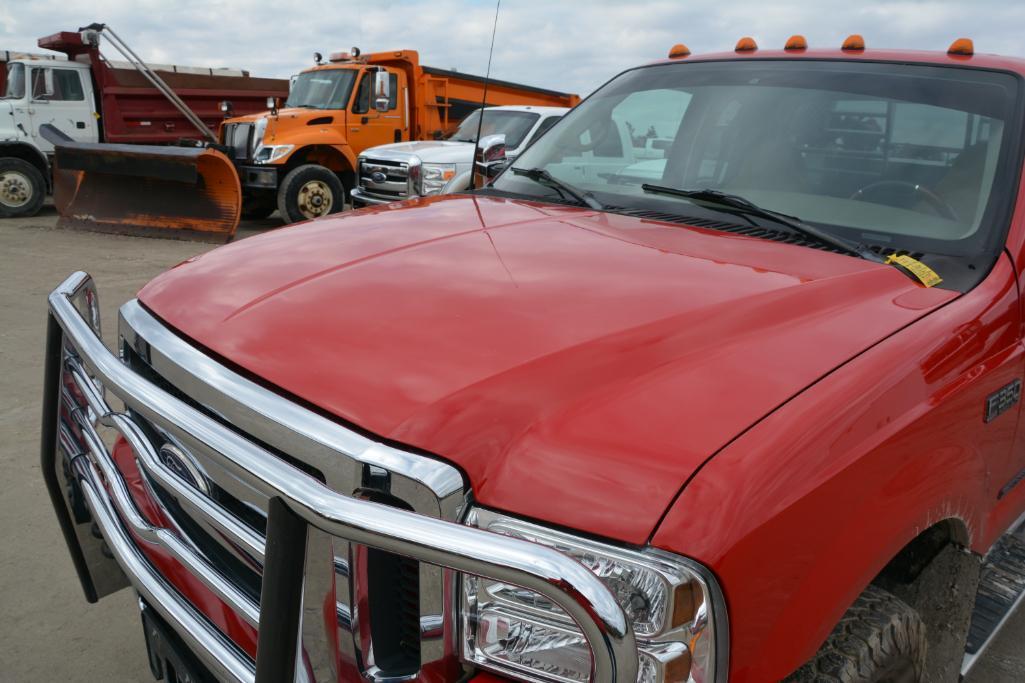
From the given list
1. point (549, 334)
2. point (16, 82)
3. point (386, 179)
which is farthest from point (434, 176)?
point (549, 334)

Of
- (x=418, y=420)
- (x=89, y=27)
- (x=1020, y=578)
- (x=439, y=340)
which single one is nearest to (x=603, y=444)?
(x=418, y=420)

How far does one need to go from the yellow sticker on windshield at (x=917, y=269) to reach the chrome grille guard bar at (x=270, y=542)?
1388 mm

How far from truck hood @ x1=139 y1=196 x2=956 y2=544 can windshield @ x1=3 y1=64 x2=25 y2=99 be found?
1364 centimetres

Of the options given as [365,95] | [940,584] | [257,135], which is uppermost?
[365,95]

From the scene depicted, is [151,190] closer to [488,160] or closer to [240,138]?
[240,138]

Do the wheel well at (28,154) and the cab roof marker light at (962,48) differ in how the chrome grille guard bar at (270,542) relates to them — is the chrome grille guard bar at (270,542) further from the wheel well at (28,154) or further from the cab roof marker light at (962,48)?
the wheel well at (28,154)

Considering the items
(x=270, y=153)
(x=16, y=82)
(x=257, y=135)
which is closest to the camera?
(x=270, y=153)

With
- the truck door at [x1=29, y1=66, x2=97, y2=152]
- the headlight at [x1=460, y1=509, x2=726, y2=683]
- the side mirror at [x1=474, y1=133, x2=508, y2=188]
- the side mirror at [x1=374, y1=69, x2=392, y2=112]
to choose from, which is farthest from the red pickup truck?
the truck door at [x1=29, y1=66, x2=97, y2=152]

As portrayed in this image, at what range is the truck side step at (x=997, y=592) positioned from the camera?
220cm

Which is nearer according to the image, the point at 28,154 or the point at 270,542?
the point at 270,542

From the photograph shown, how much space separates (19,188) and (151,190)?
3.76m

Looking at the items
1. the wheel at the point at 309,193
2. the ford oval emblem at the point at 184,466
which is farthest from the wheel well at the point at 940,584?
the wheel at the point at 309,193

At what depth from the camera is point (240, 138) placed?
12922mm

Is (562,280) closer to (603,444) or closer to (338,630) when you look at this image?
(603,444)
